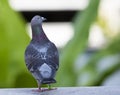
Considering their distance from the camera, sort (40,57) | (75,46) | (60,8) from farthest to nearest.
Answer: (60,8)
(75,46)
(40,57)

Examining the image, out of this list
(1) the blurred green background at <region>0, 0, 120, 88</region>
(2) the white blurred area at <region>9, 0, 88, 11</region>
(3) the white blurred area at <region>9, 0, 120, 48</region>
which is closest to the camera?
(1) the blurred green background at <region>0, 0, 120, 88</region>

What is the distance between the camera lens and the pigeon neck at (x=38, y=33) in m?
1.02

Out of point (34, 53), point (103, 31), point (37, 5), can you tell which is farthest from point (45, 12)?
point (34, 53)

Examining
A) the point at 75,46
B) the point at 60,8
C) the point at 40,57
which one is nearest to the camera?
the point at 40,57

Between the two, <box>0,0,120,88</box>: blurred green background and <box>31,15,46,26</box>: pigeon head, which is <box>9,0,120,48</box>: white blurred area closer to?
<box>0,0,120,88</box>: blurred green background

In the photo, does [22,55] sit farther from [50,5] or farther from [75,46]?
[50,5]

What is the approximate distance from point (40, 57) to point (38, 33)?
0.17ft

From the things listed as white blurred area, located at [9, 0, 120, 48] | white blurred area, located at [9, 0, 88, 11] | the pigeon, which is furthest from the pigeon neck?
white blurred area, located at [9, 0, 88, 11]

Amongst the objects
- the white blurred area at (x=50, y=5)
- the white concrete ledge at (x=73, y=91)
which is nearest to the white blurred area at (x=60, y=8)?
the white blurred area at (x=50, y=5)

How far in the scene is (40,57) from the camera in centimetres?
100

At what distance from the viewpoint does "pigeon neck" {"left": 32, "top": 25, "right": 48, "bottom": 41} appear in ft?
3.34

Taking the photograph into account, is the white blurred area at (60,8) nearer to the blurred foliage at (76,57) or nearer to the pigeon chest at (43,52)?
the blurred foliage at (76,57)

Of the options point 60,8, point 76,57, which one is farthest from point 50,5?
point 76,57

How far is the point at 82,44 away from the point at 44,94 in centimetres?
100
